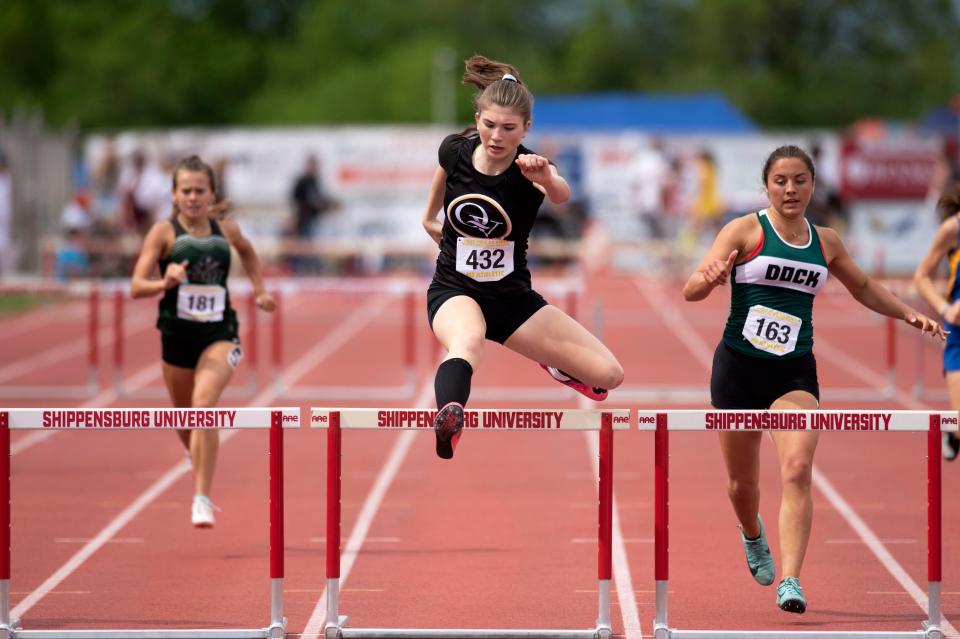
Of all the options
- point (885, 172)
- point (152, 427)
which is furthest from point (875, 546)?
point (885, 172)

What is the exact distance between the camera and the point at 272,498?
Answer: 5.69 metres

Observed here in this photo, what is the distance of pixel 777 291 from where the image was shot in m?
6.03

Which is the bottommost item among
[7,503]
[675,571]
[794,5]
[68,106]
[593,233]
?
[675,571]

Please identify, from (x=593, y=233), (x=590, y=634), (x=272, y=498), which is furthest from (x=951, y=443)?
(x=593, y=233)

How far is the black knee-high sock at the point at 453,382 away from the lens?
5.54 meters

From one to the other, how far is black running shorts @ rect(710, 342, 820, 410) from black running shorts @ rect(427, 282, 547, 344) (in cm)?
78

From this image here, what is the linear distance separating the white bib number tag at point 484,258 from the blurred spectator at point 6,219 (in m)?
17.5

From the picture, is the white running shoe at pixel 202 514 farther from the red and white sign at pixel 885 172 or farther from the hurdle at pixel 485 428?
the red and white sign at pixel 885 172

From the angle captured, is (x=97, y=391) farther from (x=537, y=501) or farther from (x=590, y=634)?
(x=590, y=634)

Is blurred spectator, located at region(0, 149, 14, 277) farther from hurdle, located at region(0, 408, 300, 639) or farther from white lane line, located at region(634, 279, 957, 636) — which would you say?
hurdle, located at region(0, 408, 300, 639)

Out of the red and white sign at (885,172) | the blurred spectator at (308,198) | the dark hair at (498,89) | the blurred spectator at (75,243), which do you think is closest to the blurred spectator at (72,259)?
the blurred spectator at (75,243)

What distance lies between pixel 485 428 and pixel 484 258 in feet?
2.67

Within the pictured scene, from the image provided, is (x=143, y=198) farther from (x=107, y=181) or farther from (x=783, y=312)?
(x=783, y=312)

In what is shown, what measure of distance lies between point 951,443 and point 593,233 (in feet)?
55.6
